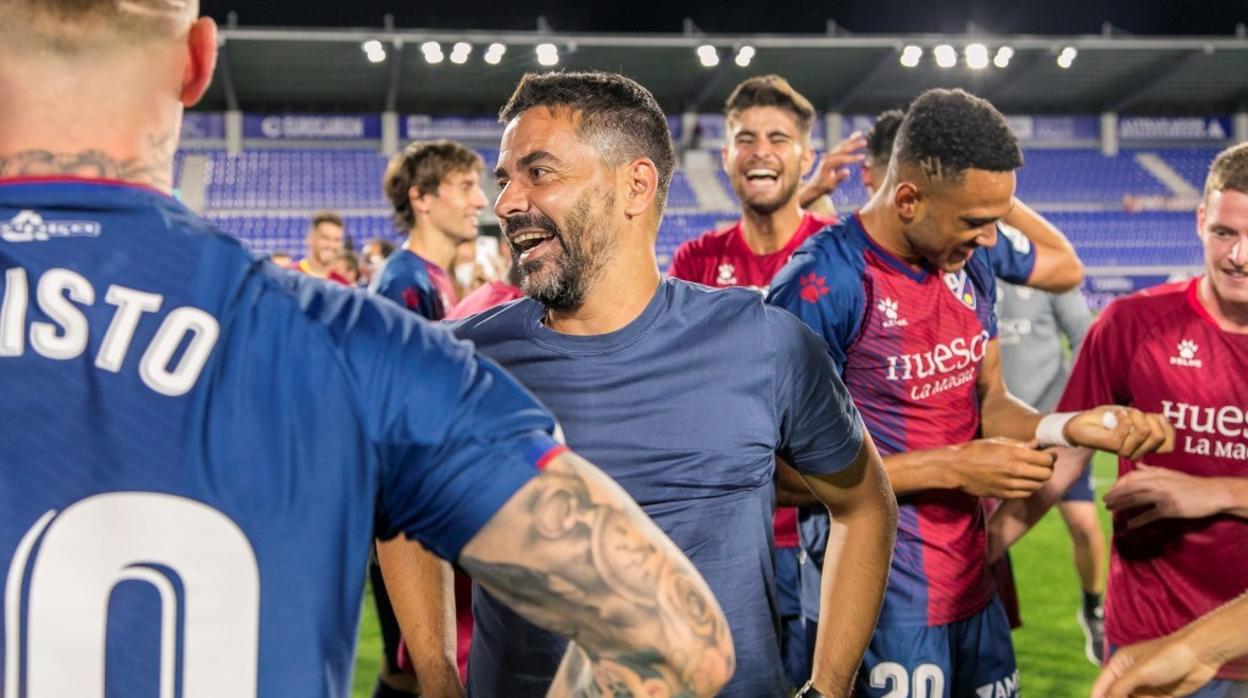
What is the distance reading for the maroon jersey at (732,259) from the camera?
4414mm

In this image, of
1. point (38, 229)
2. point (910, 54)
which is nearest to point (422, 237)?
point (38, 229)

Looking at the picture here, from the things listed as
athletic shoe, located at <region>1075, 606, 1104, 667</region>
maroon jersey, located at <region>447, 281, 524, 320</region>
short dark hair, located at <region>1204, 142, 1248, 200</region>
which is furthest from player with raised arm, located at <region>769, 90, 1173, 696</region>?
athletic shoe, located at <region>1075, 606, 1104, 667</region>

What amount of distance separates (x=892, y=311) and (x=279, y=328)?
2306mm

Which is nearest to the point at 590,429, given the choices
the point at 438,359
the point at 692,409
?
the point at 692,409

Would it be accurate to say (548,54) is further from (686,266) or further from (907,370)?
(907,370)

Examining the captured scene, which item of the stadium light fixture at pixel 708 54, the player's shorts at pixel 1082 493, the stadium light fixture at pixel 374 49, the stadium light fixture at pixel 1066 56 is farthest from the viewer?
the stadium light fixture at pixel 1066 56

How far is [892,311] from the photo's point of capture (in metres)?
3.16

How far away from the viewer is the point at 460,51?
25.3 meters

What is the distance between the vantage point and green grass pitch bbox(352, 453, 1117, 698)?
16.4ft

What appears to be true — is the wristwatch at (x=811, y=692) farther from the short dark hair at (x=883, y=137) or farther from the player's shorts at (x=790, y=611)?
the short dark hair at (x=883, y=137)

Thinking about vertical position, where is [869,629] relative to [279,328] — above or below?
below

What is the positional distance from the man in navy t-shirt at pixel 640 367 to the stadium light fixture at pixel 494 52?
2396 cm

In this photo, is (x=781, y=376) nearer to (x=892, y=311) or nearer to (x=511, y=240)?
(x=511, y=240)

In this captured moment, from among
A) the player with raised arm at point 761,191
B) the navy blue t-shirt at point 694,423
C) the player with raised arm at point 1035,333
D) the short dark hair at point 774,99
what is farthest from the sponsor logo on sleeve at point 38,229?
the player with raised arm at point 1035,333
